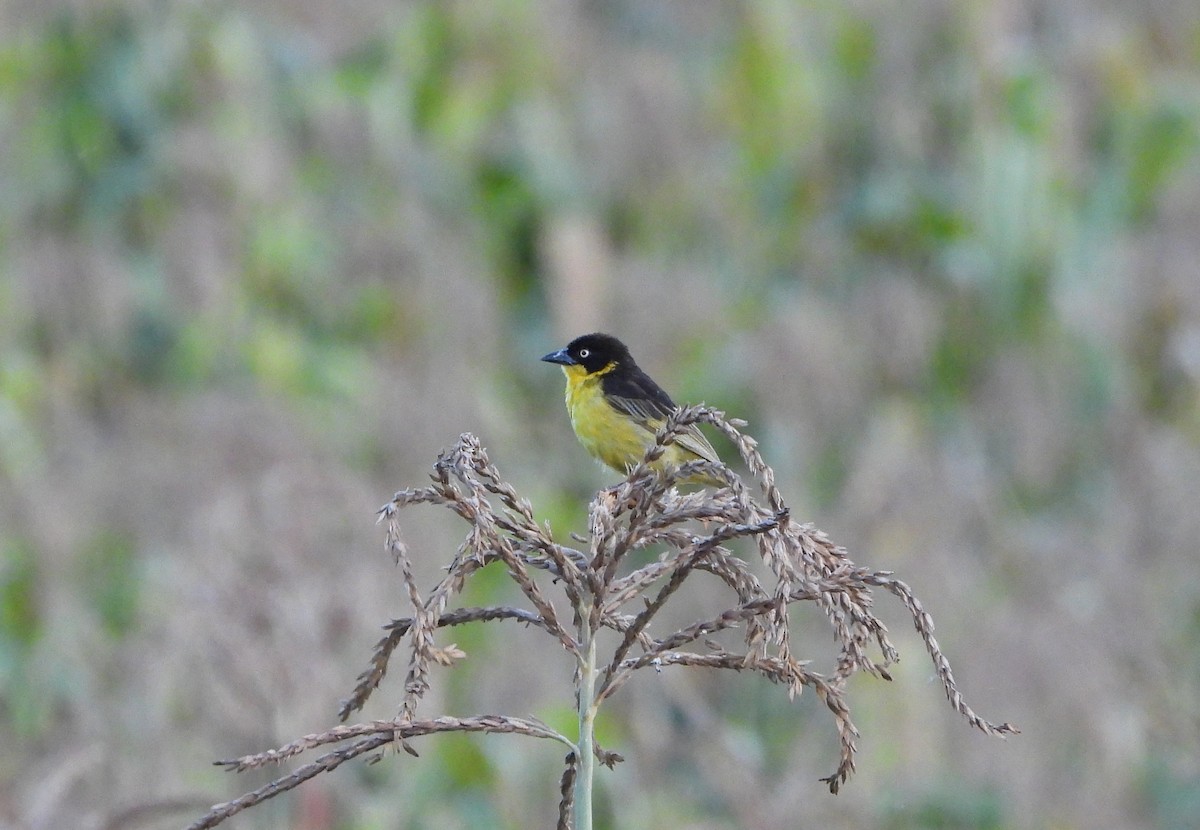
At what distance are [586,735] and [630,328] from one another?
37.9 ft

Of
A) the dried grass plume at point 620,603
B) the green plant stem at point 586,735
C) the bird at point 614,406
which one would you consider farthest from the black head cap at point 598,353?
the green plant stem at point 586,735

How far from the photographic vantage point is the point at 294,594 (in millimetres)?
5781

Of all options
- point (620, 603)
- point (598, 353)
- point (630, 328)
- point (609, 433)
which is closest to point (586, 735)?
point (620, 603)

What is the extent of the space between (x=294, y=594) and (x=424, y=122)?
393 inches

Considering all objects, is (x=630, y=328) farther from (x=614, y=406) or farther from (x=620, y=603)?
(x=620, y=603)

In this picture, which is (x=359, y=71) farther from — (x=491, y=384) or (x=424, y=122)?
(x=491, y=384)

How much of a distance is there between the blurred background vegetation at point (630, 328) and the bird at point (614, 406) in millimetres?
2109

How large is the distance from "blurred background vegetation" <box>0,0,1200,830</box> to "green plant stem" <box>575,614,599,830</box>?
5.41m

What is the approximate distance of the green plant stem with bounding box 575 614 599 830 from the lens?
173cm

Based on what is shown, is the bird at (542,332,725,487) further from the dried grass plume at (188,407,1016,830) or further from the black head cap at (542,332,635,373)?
the dried grass plume at (188,407,1016,830)

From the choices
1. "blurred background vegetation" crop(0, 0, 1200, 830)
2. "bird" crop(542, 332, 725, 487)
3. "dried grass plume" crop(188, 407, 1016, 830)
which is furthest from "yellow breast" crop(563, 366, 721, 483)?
"dried grass plume" crop(188, 407, 1016, 830)

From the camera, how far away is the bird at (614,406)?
17.3 ft

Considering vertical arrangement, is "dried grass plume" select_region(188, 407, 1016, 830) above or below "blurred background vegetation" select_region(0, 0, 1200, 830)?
below

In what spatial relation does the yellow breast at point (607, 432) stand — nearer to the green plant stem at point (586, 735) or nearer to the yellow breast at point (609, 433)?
the yellow breast at point (609, 433)
